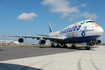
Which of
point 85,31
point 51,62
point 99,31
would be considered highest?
point 85,31

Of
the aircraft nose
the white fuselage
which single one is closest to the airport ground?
the aircraft nose

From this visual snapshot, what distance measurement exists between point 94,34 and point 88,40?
1926 millimetres

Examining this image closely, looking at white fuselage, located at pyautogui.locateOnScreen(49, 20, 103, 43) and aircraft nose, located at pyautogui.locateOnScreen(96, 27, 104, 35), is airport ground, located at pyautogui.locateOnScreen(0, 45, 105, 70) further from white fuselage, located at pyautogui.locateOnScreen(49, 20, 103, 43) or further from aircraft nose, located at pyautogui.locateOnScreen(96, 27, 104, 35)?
white fuselage, located at pyautogui.locateOnScreen(49, 20, 103, 43)

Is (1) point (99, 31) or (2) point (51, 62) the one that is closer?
(2) point (51, 62)

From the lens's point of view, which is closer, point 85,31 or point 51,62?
point 51,62

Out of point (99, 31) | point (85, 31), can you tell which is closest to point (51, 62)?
point (99, 31)

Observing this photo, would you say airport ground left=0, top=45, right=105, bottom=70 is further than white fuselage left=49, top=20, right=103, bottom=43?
No

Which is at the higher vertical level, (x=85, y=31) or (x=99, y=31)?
(x=85, y=31)

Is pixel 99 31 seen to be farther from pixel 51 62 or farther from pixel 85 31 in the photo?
pixel 51 62

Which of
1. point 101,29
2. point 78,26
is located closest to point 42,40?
point 78,26

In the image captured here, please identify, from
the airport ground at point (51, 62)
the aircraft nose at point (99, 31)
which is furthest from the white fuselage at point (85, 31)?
the airport ground at point (51, 62)

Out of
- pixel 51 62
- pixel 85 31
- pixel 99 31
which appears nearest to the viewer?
pixel 51 62

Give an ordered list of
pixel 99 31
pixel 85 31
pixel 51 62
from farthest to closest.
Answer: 1. pixel 85 31
2. pixel 99 31
3. pixel 51 62

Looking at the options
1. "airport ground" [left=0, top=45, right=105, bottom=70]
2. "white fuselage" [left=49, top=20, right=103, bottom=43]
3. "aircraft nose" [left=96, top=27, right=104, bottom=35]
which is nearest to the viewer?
"airport ground" [left=0, top=45, right=105, bottom=70]
